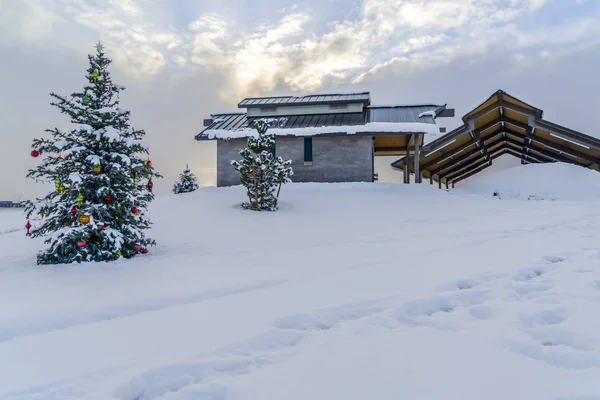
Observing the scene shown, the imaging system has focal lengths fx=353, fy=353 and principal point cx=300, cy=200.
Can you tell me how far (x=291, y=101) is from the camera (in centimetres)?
2145

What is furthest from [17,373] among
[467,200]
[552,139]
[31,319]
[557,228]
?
[552,139]

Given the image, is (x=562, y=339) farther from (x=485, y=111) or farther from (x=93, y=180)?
(x=485, y=111)

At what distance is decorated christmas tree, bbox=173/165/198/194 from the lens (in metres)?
25.1

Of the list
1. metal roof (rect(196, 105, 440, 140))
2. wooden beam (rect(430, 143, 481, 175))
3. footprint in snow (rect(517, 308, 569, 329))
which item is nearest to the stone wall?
metal roof (rect(196, 105, 440, 140))

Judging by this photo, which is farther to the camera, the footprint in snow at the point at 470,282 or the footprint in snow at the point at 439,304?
the footprint in snow at the point at 470,282

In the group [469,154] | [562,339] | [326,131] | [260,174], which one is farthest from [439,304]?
[469,154]

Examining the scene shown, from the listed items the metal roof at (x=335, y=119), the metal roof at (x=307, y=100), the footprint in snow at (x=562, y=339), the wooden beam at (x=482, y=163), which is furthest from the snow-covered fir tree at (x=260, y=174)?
the wooden beam at (x=482, y=163)

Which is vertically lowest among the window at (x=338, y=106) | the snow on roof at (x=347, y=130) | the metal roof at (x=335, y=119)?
the snow on roof at (x=347, y=130)

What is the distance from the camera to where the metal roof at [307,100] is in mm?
20502

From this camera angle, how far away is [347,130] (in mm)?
17844

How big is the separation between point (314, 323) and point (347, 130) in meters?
15.4

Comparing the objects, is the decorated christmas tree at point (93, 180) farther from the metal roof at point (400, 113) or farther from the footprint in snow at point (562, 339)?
the metal roof at point (400, 113)

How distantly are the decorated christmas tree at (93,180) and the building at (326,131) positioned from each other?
37.3 ft

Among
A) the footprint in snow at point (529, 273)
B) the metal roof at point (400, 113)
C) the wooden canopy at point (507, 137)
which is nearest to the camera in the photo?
the footprint in snow at point (529, 273)
